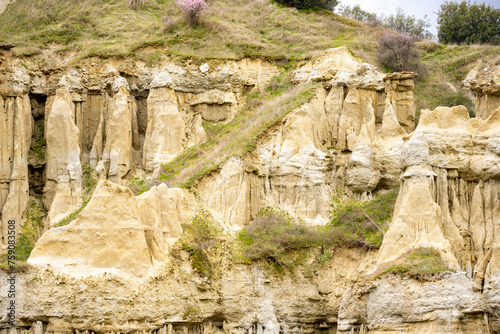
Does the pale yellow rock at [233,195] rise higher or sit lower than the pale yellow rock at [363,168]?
lower

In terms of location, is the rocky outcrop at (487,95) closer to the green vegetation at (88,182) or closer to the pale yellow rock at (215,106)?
the pale yellow rock at (215,106)

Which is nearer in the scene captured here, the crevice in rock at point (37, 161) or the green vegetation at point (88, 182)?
the green vegetation at point (88, 182)

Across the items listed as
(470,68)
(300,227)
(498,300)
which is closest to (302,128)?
(300,227)

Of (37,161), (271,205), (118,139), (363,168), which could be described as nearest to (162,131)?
(118,139)

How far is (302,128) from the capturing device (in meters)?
41.9

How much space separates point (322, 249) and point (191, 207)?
19.4ft

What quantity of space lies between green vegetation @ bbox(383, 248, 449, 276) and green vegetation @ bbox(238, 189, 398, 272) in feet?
10.4

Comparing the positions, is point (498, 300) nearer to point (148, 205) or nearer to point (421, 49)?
point (148, 205)

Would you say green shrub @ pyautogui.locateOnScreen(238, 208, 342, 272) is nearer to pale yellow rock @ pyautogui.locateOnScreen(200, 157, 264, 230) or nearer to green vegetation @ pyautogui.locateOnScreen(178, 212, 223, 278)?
pale yellow rock @ pyautogui.locateOnScreen(200, 157, 264, 230)

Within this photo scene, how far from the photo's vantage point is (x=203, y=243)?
3681cm

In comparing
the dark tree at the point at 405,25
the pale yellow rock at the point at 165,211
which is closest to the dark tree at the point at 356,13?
the dark tree at the point at 405,25

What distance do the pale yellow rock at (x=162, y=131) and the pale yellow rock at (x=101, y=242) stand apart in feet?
39.0

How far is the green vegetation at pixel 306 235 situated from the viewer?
3722 cm

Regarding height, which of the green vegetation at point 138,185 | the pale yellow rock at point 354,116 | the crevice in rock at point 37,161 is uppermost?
the pale yellow rock at point 354,116
